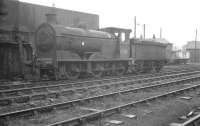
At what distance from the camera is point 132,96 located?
9344 mm

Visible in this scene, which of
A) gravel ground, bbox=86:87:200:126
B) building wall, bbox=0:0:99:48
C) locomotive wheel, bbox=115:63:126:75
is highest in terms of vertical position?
building wall, bbox=0:0:99:48

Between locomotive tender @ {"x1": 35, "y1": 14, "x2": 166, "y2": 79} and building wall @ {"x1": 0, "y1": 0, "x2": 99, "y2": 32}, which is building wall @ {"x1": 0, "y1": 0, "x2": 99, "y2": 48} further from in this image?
locomotive tender @ {"x1": 35, "y1": 14, "x2": 166, "y2": 79}

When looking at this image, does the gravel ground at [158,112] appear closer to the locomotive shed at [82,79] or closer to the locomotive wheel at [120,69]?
the locomotive shed at [82,79]

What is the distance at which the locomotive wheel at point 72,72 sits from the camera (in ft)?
47.4

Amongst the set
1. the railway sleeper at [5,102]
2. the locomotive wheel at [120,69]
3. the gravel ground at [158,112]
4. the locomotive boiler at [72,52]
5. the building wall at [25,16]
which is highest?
the building wall at [25,16]

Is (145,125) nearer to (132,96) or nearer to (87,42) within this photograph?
(132,96)

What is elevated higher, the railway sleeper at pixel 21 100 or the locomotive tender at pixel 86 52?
the locomotive tender at pixel 86 52

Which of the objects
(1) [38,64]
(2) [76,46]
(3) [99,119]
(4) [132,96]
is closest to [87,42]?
(2) [76,46]

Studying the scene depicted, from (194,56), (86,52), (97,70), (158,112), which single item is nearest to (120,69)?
(97,70)

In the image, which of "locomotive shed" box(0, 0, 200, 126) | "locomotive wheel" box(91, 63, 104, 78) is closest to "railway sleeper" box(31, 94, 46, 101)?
"locomotive shed" box(0, 0, 200, 126)

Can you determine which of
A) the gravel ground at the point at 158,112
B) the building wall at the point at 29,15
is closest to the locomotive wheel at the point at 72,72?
the building wall at the point at 29,15

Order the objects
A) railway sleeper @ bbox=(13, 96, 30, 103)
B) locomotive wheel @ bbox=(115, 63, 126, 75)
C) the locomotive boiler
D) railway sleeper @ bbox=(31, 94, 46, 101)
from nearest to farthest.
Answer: railway sleeper @ bbox=(13, 96, 30, 103) → railway sleeper @ bbox=(31, 94, 46, 101) → the locomotive boiler → locomotive wheel @ bbox=(115, 63, 126, 75)

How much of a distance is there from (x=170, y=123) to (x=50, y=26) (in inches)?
383

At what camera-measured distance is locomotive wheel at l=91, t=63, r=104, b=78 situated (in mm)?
15789
